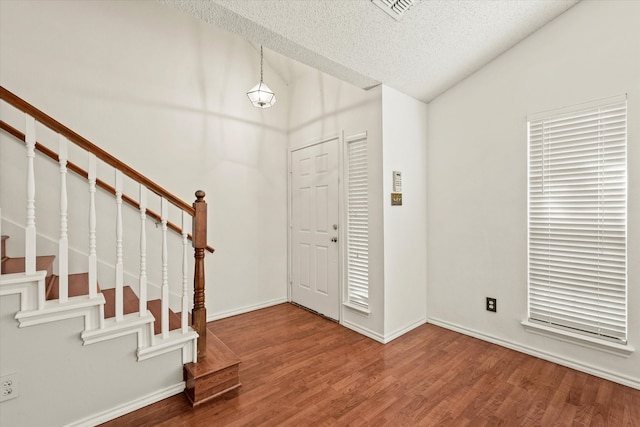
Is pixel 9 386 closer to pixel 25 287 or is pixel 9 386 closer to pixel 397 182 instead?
pixel 25 287

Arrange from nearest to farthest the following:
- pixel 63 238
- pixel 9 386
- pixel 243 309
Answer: pixel 9 386 → pixel 63 238 → pixel 243 309

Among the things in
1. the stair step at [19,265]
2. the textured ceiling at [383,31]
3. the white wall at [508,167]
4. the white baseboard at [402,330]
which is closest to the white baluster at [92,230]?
the stair step at [19,265]

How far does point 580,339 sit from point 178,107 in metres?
4.31

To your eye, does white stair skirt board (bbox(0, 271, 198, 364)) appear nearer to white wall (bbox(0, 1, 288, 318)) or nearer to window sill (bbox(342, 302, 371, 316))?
white wall (bbox(0, 1, 288, 318))

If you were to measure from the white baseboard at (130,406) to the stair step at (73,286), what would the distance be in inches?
30.2

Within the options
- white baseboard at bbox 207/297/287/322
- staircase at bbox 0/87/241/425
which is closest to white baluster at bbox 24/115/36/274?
staircase at bbox 0/87/241/425

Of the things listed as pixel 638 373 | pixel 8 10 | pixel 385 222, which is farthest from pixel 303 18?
pixel 638 373

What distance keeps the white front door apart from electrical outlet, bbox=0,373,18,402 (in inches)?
103

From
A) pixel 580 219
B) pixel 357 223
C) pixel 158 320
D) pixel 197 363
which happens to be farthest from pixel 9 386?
pixel 580 219

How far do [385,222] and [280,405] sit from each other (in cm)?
177

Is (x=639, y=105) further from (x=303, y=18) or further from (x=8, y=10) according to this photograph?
(x=8, y=10)

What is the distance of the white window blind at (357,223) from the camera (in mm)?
3184

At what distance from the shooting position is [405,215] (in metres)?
3.19

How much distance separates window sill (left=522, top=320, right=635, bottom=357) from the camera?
2.23 m
